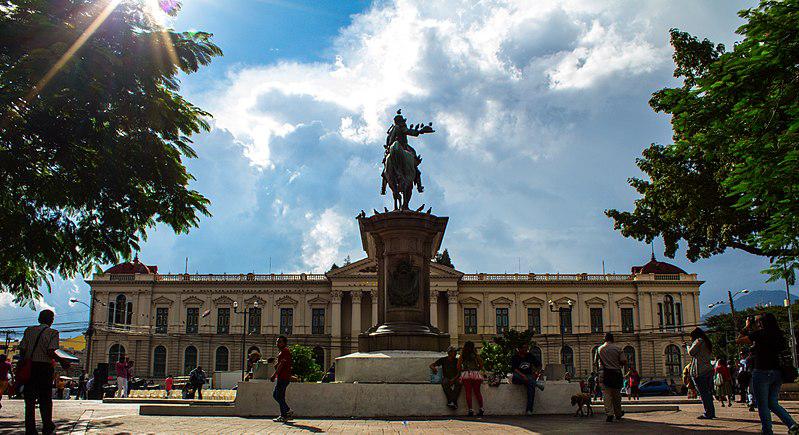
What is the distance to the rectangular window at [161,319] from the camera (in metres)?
70.0

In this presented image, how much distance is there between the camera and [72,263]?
13.8 meters

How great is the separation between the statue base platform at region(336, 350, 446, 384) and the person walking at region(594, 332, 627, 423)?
318cm

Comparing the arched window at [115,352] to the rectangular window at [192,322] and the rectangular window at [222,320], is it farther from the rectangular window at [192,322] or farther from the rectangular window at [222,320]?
the rectangular window at [222,320]

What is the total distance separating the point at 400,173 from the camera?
15516 mm

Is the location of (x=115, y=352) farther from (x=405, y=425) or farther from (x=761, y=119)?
(x=761, y=119)

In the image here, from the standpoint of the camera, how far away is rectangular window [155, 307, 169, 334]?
230 ft

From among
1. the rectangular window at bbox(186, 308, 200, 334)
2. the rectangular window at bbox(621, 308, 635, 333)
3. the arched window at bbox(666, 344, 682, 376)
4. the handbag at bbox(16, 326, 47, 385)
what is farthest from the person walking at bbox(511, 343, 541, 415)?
the arched window at bbox(666, 344, 682, 376)

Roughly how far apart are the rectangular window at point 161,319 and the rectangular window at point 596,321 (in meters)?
42.8

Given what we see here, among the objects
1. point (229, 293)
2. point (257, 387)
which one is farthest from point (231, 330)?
point (257, 387)

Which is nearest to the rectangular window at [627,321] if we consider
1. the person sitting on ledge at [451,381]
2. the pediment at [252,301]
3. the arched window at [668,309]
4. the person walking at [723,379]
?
the arched window at [668,309]

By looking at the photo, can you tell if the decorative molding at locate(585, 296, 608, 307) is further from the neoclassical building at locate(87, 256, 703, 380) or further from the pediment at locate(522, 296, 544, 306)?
the pediment at locate(522, 296, 544, 306)

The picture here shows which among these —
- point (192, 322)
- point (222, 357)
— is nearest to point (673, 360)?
point (222, 357)

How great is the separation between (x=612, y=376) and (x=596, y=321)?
205 feet

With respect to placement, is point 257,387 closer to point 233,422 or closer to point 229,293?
point 233,422
